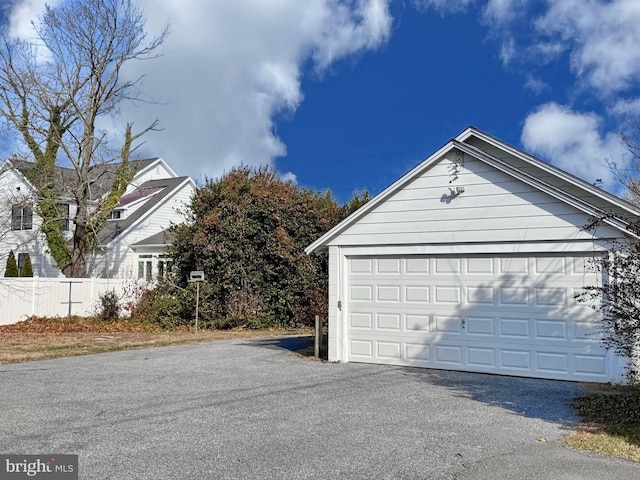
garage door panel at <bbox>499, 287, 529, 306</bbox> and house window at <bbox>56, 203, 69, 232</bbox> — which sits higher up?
house window at <bbox>56, 203, 69, 232</bbox>

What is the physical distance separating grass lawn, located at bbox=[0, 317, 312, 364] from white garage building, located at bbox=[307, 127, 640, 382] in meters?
6.99

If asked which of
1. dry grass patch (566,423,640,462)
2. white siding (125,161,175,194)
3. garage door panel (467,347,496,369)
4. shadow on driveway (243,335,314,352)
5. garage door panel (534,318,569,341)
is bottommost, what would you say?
dry grass patch (566,423,640,462)

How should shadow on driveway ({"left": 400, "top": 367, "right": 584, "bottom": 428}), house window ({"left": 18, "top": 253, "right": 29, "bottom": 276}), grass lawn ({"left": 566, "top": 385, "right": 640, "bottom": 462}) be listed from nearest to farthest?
grass lawn ({"left": 566, "top": 385, "right": 640, "bottom": 462})
shadow on driveway ({"left": 400, "top": 367, "right": 584, "bottom": 428})
house window ({"left": 18, "top": 253, "right": 29, "bottom": 276})

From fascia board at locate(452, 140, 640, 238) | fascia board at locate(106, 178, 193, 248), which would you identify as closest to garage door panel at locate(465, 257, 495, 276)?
fascia board at locate(452, 140, 640, 238)

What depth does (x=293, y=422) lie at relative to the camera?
765 centimetres

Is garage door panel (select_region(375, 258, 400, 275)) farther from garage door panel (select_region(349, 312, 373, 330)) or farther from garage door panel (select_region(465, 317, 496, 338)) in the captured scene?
garage door panel (select_region(465, 317, 496, 338))

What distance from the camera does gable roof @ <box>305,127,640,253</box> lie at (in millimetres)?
10477

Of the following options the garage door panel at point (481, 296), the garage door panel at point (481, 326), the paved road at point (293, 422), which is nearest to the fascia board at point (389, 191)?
the garage door panel at point (481, 296)

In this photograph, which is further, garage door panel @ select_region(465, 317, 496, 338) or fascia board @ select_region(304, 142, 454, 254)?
fascia board @ select_region(304, 142, 454, 254)

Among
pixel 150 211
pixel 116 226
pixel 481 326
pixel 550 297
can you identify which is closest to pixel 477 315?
pixel 481 326

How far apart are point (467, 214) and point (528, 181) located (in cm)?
132

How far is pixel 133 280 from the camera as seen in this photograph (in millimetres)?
25984

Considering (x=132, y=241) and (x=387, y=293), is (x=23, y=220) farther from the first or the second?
(x=387, y=293)

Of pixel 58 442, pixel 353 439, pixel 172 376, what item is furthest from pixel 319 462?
pixel 172 376
